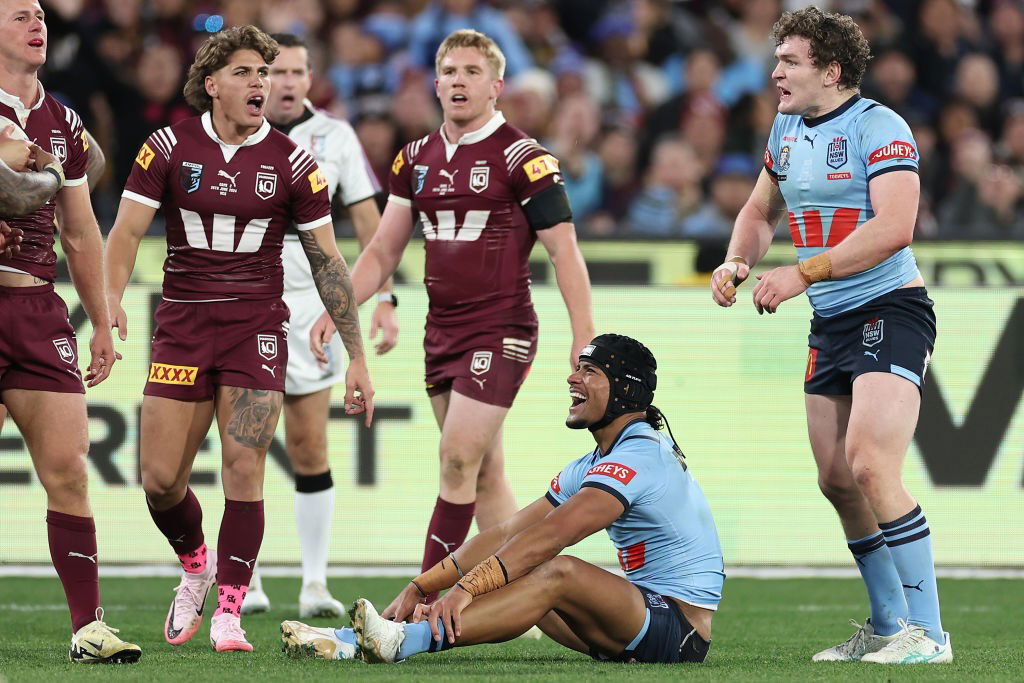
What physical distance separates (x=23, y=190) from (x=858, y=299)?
304 centimetres

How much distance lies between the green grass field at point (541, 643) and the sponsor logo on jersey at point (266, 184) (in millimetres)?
1806

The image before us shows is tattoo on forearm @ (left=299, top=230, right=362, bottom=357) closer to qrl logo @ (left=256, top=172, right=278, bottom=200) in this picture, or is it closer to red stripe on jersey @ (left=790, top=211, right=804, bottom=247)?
qrl logo @ (left=256, top=172, right=278, bottom=200)

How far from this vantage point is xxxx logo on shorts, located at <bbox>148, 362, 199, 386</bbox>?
630cm

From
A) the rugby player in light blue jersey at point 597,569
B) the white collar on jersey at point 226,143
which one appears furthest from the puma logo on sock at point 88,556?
the white collar on jersey at point 226,143

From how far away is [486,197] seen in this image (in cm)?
678

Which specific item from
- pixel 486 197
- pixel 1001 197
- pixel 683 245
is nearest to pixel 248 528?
pixel 486 197

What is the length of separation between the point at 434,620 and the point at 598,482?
0.73 m

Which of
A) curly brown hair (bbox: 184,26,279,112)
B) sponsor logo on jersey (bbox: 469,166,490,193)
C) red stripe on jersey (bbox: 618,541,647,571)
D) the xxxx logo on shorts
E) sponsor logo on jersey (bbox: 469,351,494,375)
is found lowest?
red stripe on jersey (bbox: 618,541,647,571)

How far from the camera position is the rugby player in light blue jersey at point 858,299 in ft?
18.7

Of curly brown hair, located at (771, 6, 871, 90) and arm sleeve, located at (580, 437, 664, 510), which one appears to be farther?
curly brown hair, located at (771, 6, 871, 90)

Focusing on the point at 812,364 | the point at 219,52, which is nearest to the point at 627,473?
the point at 812,364

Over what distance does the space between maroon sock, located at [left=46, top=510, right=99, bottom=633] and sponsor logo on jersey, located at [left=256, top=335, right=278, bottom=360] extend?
1.04 meters

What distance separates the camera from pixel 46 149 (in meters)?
5.62

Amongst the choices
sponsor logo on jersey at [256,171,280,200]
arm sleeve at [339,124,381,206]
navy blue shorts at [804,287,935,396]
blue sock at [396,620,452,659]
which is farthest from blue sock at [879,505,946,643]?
arm sleeve at [339,124,381,206]
